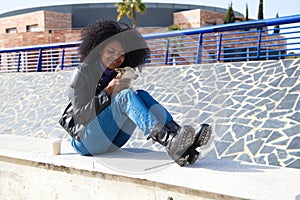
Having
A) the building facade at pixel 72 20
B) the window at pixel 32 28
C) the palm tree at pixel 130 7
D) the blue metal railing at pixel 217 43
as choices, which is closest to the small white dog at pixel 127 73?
the blue metal railing at pixel 217 43

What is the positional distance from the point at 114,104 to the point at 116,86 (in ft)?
0.34

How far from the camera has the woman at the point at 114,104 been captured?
6.65 ft

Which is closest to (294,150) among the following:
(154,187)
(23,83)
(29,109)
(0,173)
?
(154,187)

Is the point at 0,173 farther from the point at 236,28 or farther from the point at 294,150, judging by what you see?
the point at 236,28

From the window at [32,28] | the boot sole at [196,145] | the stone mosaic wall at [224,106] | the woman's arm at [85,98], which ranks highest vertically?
the woman's arm at [85,98]

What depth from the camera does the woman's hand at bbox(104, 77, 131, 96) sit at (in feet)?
7.23

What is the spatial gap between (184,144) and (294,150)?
5.82ft

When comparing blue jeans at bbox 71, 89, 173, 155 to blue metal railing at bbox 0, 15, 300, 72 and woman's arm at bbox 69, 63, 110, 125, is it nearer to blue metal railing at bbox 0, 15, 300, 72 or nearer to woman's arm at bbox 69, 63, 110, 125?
woman's arm at bbox 69, 63, 110, 125

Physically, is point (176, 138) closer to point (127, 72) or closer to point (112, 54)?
point (127, 72)

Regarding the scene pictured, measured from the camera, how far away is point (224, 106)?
4273mm

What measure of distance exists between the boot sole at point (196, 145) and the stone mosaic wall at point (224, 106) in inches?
11.0

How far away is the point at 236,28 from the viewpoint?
6.04 m

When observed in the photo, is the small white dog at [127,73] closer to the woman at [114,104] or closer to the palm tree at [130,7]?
the woman at [114,104]

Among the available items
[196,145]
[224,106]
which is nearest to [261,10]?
[224,106]
